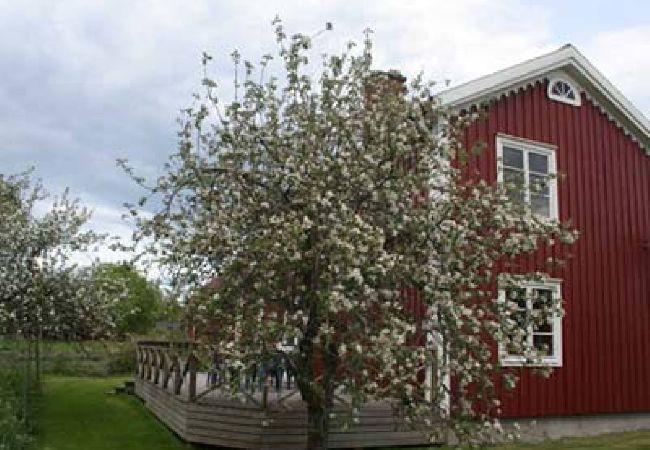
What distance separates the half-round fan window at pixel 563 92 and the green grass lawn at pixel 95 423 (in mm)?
9022

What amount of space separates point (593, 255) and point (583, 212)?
0.81 meters

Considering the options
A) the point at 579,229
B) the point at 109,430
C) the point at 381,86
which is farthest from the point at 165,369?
the point at 579,229

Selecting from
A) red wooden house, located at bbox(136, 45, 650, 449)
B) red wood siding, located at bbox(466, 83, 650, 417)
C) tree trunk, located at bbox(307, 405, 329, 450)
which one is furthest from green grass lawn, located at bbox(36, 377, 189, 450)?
red wood siding, located at bbox(466, 83, 650, 417)

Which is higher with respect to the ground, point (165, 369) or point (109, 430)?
point (165, 369)

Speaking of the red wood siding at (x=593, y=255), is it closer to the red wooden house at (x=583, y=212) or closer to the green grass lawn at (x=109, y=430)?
the red wooden house at (x=583, y=212)

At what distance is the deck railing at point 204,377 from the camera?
354 inches

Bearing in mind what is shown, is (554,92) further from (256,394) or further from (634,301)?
(256,394)

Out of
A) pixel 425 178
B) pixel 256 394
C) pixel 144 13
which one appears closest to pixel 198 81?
pixel 144 13

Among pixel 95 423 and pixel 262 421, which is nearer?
pixel 262 421

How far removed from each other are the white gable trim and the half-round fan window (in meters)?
0.14

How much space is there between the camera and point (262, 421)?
10359 millimetres

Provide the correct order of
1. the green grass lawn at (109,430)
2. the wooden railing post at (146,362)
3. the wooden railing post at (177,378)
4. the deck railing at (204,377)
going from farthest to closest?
the wooden railing post at (146,362), the wooden railing post at (177,378), the green grass lawn at (109,430), the deck railing at (204,377)

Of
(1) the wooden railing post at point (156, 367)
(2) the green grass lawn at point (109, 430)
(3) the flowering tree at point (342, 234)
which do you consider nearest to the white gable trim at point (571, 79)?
(3) the flowering tree at point (342, 234)

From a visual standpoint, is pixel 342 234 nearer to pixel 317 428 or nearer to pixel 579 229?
pixel 317 428
